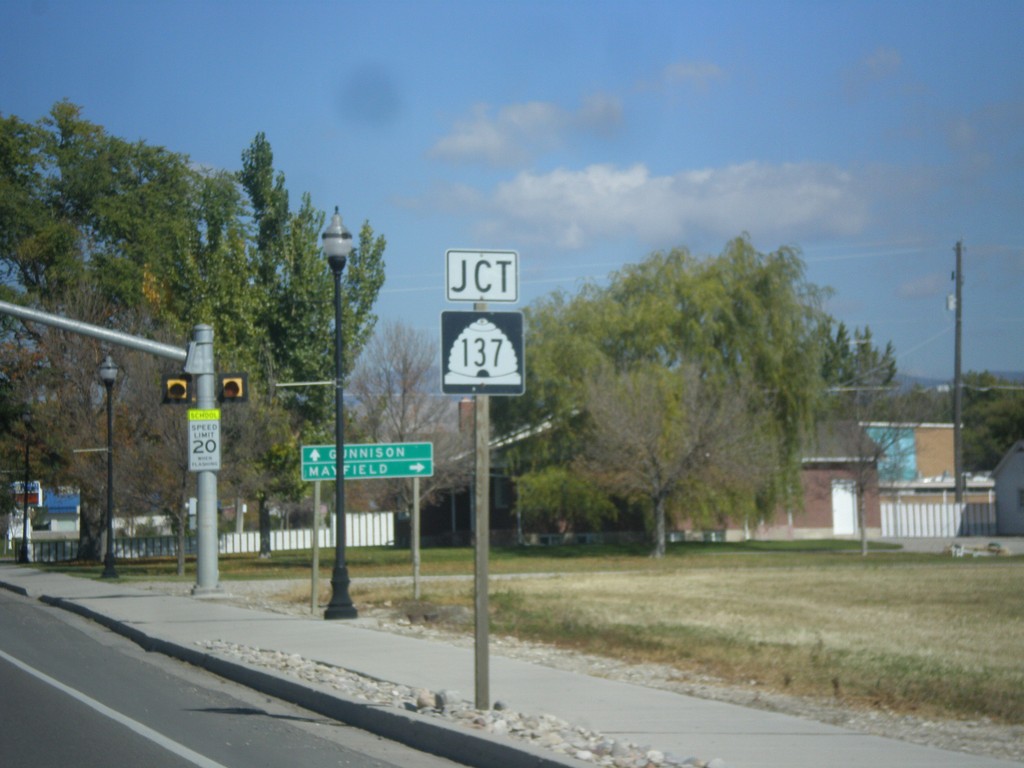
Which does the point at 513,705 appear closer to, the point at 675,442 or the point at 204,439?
the point at 204,439

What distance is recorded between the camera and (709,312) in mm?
46188

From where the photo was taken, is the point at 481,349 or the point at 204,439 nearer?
the point at 481,349

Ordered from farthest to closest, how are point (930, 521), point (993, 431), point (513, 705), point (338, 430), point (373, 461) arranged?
point (993, 431), point (930, 521), point (373, 461), point (338, 430), point (513, 705)

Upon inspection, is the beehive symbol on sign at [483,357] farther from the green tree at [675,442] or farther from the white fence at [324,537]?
the white fence at [324,537]

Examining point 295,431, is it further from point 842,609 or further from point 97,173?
point 842,609

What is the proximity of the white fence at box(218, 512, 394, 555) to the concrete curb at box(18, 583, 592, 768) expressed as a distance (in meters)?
38.6

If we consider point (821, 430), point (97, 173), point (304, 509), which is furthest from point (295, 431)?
point (304, 509)

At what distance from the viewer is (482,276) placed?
10.0 metres

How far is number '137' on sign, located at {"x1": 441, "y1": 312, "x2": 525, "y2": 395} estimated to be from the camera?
983 cm

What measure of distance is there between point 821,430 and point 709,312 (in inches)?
392

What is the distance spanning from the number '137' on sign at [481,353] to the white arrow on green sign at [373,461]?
11562 mm

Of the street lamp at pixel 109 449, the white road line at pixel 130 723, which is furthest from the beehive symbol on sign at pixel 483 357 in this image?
the street lamp at pixel 109 449

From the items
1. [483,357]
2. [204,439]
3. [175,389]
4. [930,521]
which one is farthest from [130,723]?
[930,521]

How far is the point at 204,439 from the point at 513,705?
600 inches
